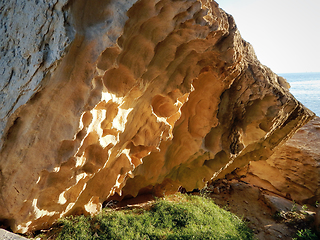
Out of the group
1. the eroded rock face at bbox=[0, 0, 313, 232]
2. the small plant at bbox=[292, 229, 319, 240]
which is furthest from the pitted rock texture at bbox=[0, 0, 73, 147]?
the small plant at bbox=[292, 229, 319, 240]

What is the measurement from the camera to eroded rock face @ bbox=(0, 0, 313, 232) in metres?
3.16

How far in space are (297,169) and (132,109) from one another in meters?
6.51

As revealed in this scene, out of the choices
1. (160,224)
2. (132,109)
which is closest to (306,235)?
(160,224)

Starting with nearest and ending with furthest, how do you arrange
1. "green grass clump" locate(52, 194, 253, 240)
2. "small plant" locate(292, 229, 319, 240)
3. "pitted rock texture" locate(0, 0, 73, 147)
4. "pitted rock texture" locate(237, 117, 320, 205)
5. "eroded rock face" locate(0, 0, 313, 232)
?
1. "pitted rock texture" locate(0, 0, 73, 147)
2. "eroded rock face" locate(0, 0, 313, 232)
3. "green grass clump" locate(52, 194, 253, 240)
4. "small plant" locate(292, 229, 319, 240)
5. "pitted rock texture" locate(237, 117, 320, 205)

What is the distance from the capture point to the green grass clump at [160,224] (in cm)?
420

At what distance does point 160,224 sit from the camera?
190 inches

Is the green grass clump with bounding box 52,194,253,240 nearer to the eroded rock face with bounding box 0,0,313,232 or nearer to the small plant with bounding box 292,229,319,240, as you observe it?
the eroded rock face with bounding box 0,0,313,232

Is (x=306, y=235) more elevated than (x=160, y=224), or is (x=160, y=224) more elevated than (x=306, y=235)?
(x=160, y=224)

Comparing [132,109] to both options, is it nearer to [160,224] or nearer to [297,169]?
[160,224]

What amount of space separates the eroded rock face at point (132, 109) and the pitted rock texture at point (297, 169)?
2071 millimetres

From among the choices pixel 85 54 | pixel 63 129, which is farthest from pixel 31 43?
pixel 63 129

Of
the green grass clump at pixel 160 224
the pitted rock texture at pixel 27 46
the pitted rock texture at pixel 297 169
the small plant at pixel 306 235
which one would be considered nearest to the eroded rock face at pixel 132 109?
the pitted rock texture at pixel 27 46

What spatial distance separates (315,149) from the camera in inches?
301

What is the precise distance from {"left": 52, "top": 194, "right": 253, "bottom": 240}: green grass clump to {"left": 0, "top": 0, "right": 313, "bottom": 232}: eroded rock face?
43 centimetres
